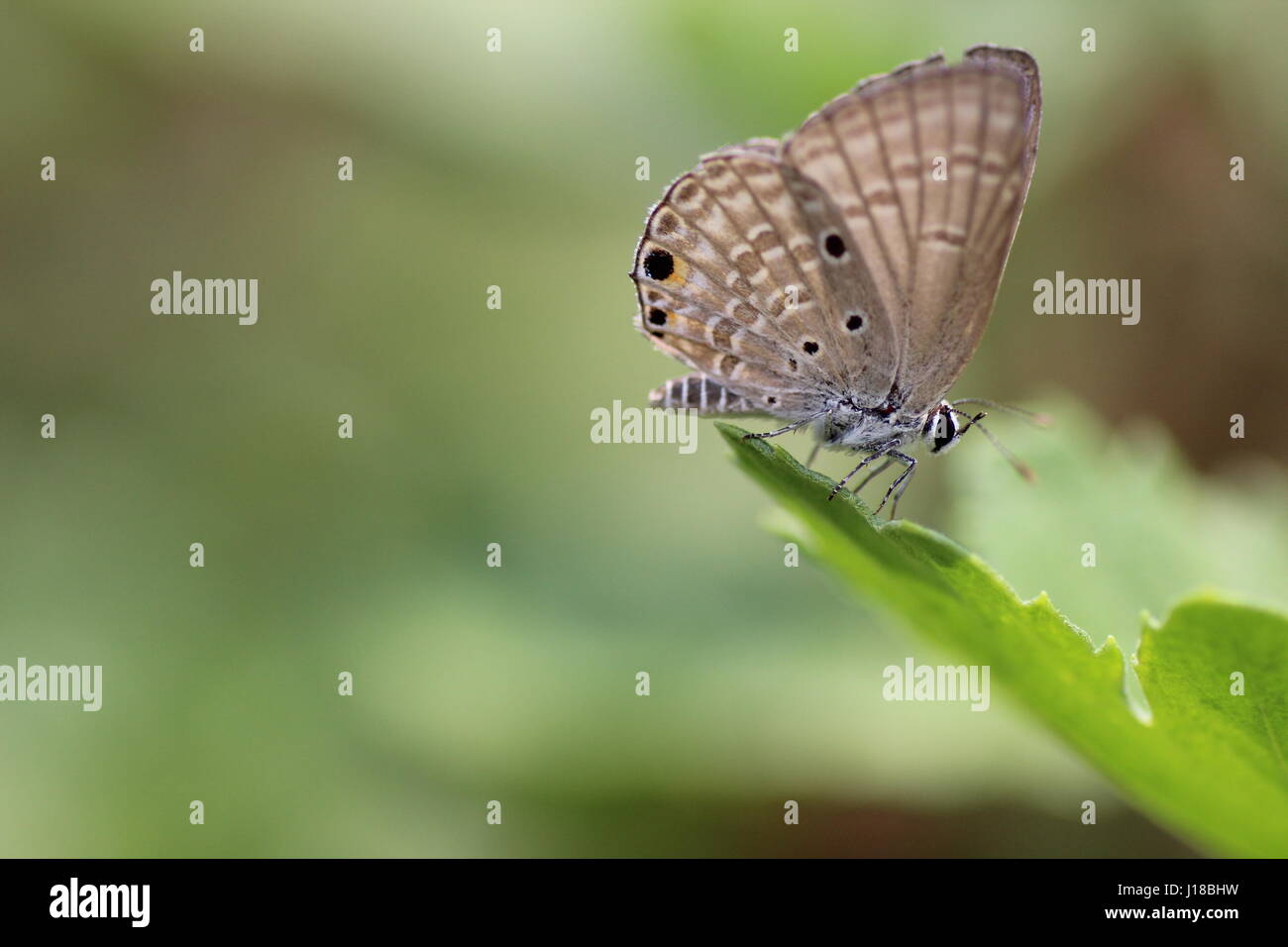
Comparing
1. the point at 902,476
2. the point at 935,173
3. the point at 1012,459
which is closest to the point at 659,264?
the point at 935,173

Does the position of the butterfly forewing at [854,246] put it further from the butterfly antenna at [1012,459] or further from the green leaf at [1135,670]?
the green leaf at [1135,670]

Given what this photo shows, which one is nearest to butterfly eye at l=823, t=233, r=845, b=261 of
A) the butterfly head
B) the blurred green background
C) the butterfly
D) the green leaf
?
the butterfly

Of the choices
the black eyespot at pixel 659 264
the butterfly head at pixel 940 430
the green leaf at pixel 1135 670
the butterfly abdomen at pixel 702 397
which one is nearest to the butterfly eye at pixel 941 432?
the butterfly head at pixel 940 430

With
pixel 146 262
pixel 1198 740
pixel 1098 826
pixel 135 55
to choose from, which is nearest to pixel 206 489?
pixel 146 262

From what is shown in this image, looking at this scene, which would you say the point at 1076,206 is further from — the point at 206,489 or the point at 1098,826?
the point at 206,489

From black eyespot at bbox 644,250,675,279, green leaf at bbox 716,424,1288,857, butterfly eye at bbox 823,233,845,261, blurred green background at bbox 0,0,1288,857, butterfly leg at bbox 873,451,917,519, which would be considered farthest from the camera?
blurred green background at bbox 0,0,1288,857

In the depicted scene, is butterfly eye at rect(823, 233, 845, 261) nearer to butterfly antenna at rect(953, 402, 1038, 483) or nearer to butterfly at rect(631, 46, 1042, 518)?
butterfly at rect(631, 46, 1042, 518)
